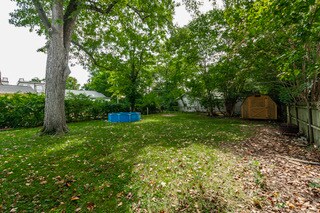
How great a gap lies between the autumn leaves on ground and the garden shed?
33.3ft

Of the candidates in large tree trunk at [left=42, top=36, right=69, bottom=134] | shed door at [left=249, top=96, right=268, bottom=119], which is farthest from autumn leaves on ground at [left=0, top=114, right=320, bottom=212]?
shed door at [left=249, top=96, right=268, bottom=119]

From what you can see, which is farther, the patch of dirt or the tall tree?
the tall tree

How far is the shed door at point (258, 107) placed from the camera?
14.9 metres

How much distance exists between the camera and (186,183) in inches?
133

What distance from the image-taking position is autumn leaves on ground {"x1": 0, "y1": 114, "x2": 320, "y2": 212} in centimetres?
278

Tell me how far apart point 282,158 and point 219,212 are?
359cm

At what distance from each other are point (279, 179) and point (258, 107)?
13.3 metres

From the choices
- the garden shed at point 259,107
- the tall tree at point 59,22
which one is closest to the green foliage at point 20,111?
the tall tree at point 59,22

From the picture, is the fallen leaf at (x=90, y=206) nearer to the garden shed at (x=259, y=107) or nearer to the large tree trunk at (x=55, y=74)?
the large tree trunk at (x=55, y=74)

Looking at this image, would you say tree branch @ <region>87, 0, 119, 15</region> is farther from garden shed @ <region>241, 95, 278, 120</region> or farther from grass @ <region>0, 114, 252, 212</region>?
garden shed @ <region>241, 95, 278, 120</region>

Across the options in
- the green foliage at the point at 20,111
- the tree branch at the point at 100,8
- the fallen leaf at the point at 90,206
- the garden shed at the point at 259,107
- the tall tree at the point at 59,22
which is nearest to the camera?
the fallen leaf at the point at 90,206

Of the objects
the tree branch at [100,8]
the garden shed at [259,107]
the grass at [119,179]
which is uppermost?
the tree branch at [100,8]

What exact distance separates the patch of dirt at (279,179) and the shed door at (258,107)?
998cm

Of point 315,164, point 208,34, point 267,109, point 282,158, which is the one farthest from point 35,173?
point 267,109
